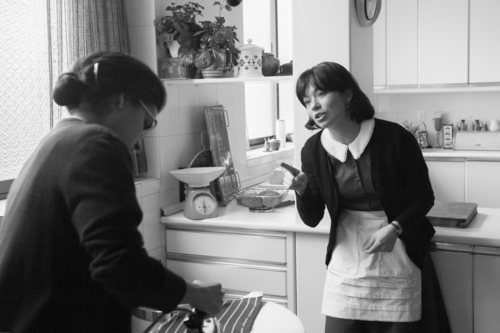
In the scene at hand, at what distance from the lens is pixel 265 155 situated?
13.6 ft

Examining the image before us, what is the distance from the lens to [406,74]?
194 inches

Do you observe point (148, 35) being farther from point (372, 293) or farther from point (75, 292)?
point (75, 292)

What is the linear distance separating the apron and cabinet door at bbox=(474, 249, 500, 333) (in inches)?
15.8

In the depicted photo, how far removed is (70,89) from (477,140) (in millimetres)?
4257

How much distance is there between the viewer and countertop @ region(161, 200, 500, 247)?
2344mm

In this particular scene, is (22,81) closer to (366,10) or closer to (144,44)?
(144,44)

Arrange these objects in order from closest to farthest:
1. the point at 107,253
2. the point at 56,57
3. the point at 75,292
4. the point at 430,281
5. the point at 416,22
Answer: the point at 107,253
the point at 75,292
the point at 430,281
the point at 56,57
the point at 416,22

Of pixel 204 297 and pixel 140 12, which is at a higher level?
pixel 140 12

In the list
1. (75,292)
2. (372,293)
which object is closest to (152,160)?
(372,293)

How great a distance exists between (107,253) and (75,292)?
0.18 meters

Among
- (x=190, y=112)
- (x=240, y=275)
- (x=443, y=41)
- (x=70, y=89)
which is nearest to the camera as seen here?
(x=70, y=89)

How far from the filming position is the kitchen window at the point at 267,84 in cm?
478

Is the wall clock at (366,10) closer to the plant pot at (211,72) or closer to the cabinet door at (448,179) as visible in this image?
the plant pot at (211,72)

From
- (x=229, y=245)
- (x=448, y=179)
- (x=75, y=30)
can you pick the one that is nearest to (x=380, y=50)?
(x=448, y=179)
